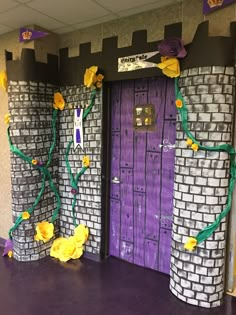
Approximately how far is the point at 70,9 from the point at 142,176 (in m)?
1.72

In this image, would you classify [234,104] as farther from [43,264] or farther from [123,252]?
[43,264]

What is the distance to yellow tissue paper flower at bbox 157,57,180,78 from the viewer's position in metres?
2.17

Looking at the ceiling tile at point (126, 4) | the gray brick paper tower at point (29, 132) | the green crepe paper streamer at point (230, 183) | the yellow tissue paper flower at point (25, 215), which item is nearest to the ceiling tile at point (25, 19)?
the gray brick paper tower at point (29, 132)

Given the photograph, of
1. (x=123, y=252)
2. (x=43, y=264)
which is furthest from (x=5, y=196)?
(x=123, y=252)

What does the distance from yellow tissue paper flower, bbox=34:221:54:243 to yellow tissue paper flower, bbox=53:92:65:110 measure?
133cm

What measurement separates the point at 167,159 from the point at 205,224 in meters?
0.72

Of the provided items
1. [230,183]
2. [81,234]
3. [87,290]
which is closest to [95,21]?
[230,183]

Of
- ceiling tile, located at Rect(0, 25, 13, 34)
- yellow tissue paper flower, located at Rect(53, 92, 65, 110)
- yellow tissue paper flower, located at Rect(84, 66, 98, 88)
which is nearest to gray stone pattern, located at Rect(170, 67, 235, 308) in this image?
yellow tissue paper flower, located at Rect(84, 66, 98, 88)

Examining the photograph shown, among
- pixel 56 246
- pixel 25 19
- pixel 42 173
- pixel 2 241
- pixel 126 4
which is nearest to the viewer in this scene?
pixel 126 4

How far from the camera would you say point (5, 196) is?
327 centimetres

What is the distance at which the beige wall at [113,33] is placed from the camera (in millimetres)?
2109

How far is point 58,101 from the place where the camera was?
118 inches

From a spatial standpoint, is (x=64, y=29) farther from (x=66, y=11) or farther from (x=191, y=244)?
(x=191, y=244)

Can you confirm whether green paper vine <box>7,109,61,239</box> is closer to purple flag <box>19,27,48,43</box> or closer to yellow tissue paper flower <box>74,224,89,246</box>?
yellow tissue paper flower <box>74,224,89,246</box>
